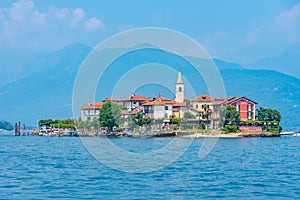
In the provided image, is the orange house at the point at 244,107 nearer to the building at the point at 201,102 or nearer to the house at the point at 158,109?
the building at the point at 201,102

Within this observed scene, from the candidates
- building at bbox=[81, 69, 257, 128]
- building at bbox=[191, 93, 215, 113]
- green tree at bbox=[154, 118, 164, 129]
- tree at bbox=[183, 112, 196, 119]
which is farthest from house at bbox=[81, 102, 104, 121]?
tree at bbox=[183, 112, 196, 119]

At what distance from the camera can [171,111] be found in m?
92.9

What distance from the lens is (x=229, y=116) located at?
87438mm

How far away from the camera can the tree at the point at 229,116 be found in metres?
87.3

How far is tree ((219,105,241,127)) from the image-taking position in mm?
87312

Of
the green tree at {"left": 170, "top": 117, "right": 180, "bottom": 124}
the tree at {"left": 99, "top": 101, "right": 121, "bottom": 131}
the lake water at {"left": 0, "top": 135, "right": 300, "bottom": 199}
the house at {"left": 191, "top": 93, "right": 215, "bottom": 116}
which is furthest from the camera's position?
the house at {"left": 191, "top": 93, "right": 215, "bottom": 116}

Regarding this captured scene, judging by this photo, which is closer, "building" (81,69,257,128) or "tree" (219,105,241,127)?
"tree" (219,105,241,127)

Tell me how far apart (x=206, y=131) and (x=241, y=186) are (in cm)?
5641

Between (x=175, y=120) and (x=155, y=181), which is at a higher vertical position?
(x=175, y=120)

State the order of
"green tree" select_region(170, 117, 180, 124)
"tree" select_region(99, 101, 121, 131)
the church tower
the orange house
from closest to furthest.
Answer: "tree" select_region(99, 101, 121, 131)
"green tree" select_region(170, 117, 180, 124)
the orange house
the church tower

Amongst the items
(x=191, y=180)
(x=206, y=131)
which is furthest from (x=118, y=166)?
(x=206, y=131)

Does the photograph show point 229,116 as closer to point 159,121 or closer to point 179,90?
point 159,121

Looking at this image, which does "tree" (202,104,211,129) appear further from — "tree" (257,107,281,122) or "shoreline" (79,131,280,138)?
"tree" (257,107,281,122)

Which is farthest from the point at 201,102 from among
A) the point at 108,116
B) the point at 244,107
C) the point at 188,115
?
the point at 108,116
